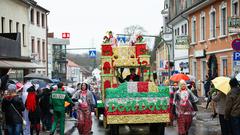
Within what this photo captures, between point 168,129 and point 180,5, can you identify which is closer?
point 168,129

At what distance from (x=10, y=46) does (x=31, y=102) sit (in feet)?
31.2

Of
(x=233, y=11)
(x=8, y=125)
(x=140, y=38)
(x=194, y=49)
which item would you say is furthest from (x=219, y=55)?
(x=8, y=125)

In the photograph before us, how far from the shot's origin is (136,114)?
13445 millimetres

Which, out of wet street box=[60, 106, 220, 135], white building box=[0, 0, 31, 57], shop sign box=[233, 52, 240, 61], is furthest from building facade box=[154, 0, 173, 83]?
shop sign box=[233, 52, 240, 61]

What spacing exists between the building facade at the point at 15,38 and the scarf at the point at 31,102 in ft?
25.6

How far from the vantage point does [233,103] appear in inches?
444

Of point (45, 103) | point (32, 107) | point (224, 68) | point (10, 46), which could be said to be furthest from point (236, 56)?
point (224, 68)

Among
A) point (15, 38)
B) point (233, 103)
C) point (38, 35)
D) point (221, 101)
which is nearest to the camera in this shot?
point (233, 103)

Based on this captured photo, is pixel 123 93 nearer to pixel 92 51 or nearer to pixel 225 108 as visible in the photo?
pixel 225 108

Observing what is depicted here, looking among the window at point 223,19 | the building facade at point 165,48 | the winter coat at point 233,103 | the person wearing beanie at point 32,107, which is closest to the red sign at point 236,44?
the winter coat at point 233,103

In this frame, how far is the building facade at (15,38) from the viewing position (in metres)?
22.7

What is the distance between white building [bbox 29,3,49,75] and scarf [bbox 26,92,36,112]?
80.0 ft

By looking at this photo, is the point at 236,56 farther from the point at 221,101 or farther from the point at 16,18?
the point at 16,18

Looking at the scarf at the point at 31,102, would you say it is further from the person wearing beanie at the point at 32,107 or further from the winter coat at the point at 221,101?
the winter coat at the point at 221,101
